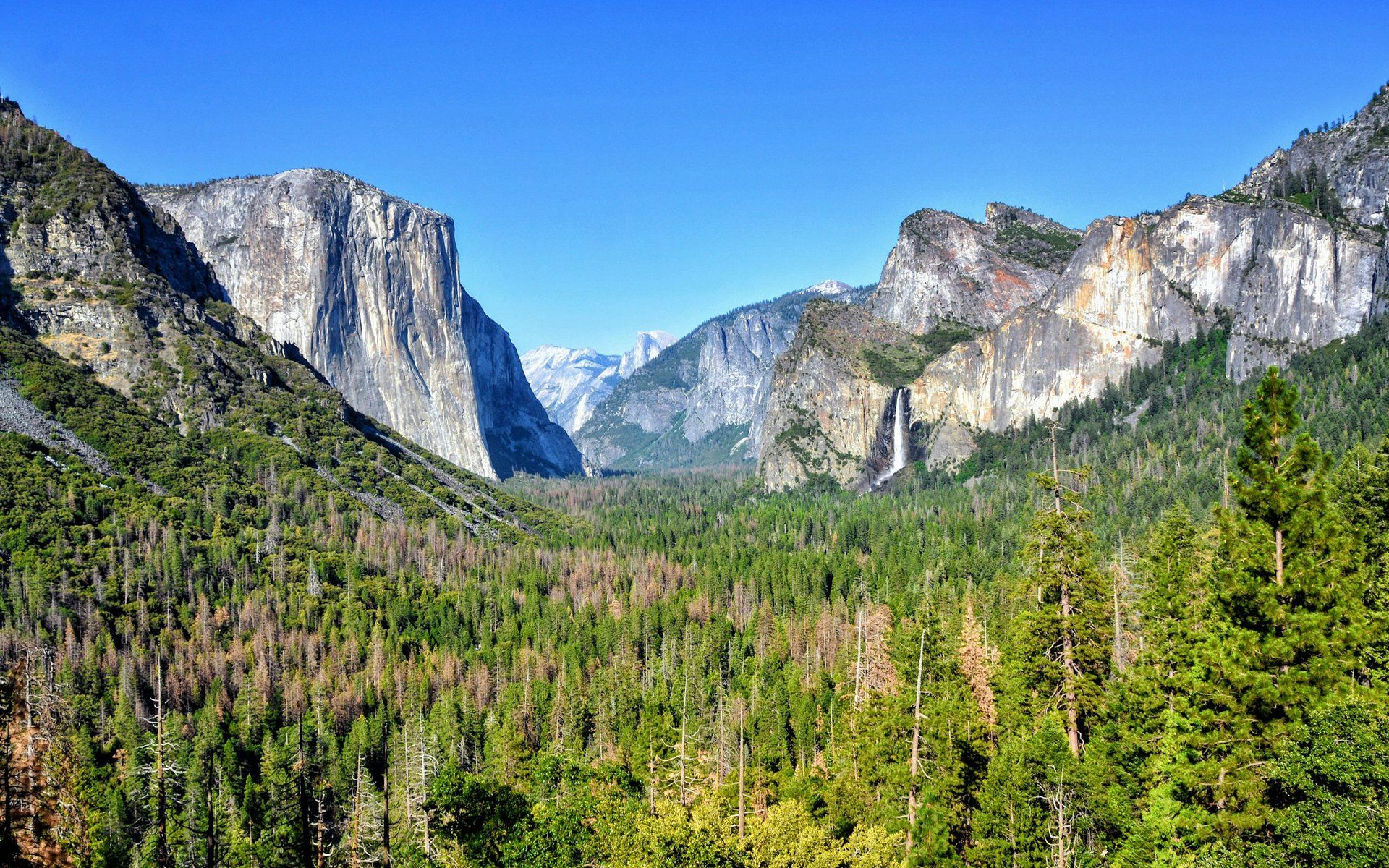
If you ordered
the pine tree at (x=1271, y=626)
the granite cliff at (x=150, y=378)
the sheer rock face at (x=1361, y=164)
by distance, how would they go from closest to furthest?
the pine tree at (x=1271, y=626), the granite cliff at (x=150, y=378), the sheer rock face at (x=1361, y=164)

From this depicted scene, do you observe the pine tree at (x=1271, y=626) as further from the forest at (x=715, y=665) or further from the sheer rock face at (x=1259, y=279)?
the sheer rock face at (x=1259, y=279)

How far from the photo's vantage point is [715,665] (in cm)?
9325

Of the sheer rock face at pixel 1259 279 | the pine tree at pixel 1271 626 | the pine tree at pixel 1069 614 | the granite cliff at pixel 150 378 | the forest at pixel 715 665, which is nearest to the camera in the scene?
the pine tree at pixel 1271 626

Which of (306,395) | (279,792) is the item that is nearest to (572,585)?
(279,792)

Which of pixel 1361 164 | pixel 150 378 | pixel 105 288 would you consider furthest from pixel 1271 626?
pixel 1361 164

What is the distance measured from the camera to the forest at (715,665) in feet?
85.8

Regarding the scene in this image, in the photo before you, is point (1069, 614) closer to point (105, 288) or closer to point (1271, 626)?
point (1271, 626)

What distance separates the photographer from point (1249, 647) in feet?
85.5

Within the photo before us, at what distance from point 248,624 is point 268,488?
161 ft

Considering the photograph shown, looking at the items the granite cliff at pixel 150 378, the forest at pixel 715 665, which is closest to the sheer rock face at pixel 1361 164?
the forest at pixel 715 665

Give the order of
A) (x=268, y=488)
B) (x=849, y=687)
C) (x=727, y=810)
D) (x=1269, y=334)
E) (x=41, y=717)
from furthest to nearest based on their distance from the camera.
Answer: (x=1269, y=334) → (x=268, y=488) → (x=849, y=687) → (x=727, y=810) → (x=41, y=717)

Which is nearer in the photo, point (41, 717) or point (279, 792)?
point (41, 717)

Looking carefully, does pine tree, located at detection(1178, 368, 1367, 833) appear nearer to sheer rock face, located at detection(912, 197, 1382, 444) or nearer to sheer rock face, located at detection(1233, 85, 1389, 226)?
sheer rock face, located at detection(912, 197, 1382, 444)

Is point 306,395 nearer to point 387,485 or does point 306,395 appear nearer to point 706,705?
point 387,485
